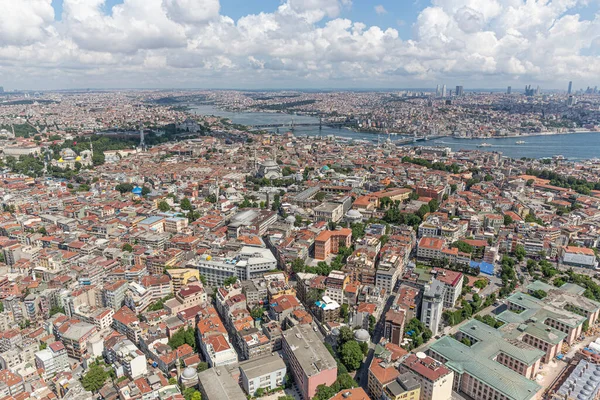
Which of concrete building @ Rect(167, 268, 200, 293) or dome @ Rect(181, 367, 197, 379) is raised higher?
concrete building @ Rect(167, 268, 200, 293)

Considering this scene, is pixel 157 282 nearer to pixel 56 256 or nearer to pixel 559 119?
pixel 56 256

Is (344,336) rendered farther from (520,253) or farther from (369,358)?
(520,253)


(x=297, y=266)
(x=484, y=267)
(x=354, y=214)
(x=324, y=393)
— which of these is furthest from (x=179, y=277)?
(x=484, y=267)

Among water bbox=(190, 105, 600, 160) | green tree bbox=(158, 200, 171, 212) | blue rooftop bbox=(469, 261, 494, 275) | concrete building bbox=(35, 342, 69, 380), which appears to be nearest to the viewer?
concrete building bbox=(35, 342, 69, 380)

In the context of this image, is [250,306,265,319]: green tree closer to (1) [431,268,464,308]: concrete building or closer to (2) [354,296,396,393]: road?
(2) [354,296,396,393]: road

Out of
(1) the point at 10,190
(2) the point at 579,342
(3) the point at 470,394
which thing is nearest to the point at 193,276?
(3) the point at 470,394

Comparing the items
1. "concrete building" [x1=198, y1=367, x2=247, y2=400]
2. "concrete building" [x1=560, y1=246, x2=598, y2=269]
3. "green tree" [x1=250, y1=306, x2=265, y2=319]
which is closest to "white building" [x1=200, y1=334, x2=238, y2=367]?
"concrete building" [x1=198, y1=367, x2=247, y2=400]

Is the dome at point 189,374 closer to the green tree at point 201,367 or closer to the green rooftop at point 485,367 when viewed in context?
the green tree at point 201,367

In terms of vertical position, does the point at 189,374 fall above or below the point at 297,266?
below
